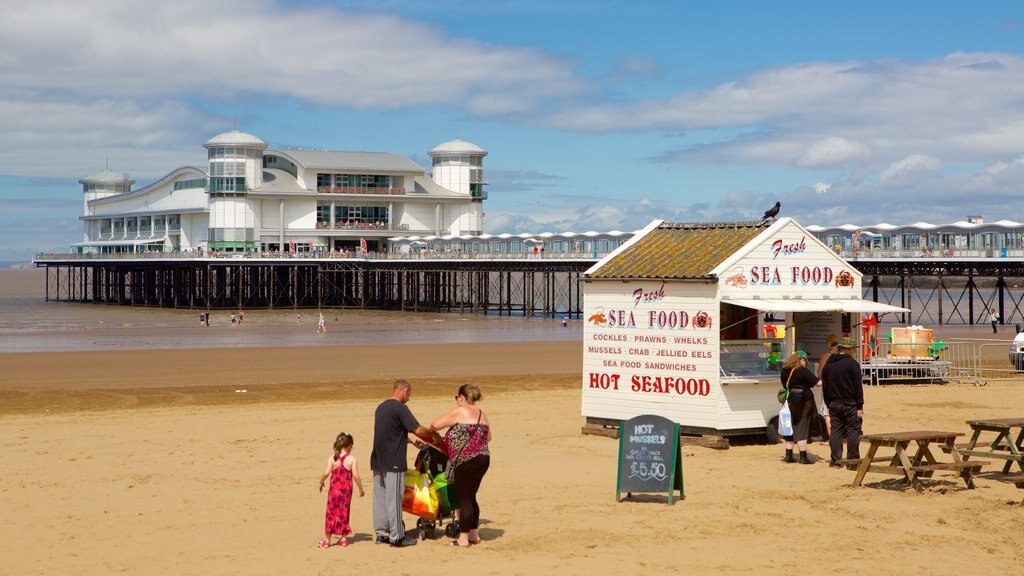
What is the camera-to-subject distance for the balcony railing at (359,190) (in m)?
80.9

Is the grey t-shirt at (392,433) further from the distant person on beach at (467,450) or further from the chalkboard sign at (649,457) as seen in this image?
the chalkboard sign at (649,457)

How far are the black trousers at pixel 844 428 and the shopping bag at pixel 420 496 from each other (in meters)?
4.98

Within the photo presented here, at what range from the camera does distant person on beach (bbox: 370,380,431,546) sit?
344 inches

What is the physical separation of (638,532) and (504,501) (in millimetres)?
1656

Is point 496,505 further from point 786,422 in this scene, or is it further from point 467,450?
point 786,422

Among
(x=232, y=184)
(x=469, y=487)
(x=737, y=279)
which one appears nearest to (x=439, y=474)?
(x=469, y=487)

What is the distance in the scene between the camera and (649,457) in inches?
416

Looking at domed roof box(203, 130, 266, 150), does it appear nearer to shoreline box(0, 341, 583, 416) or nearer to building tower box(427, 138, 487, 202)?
building tower box(427, 138, 487, 202)

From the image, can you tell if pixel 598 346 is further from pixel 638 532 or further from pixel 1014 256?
pixel 1014 256

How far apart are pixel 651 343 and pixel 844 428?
8.77 ft

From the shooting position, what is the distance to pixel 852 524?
31.1 ft

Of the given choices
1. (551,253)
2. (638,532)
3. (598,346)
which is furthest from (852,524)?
(551,253)

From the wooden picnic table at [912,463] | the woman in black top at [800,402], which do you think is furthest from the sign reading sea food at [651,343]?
the wooden picnic table at [912,463]

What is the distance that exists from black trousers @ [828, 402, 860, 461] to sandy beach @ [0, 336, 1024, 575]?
351 mm
